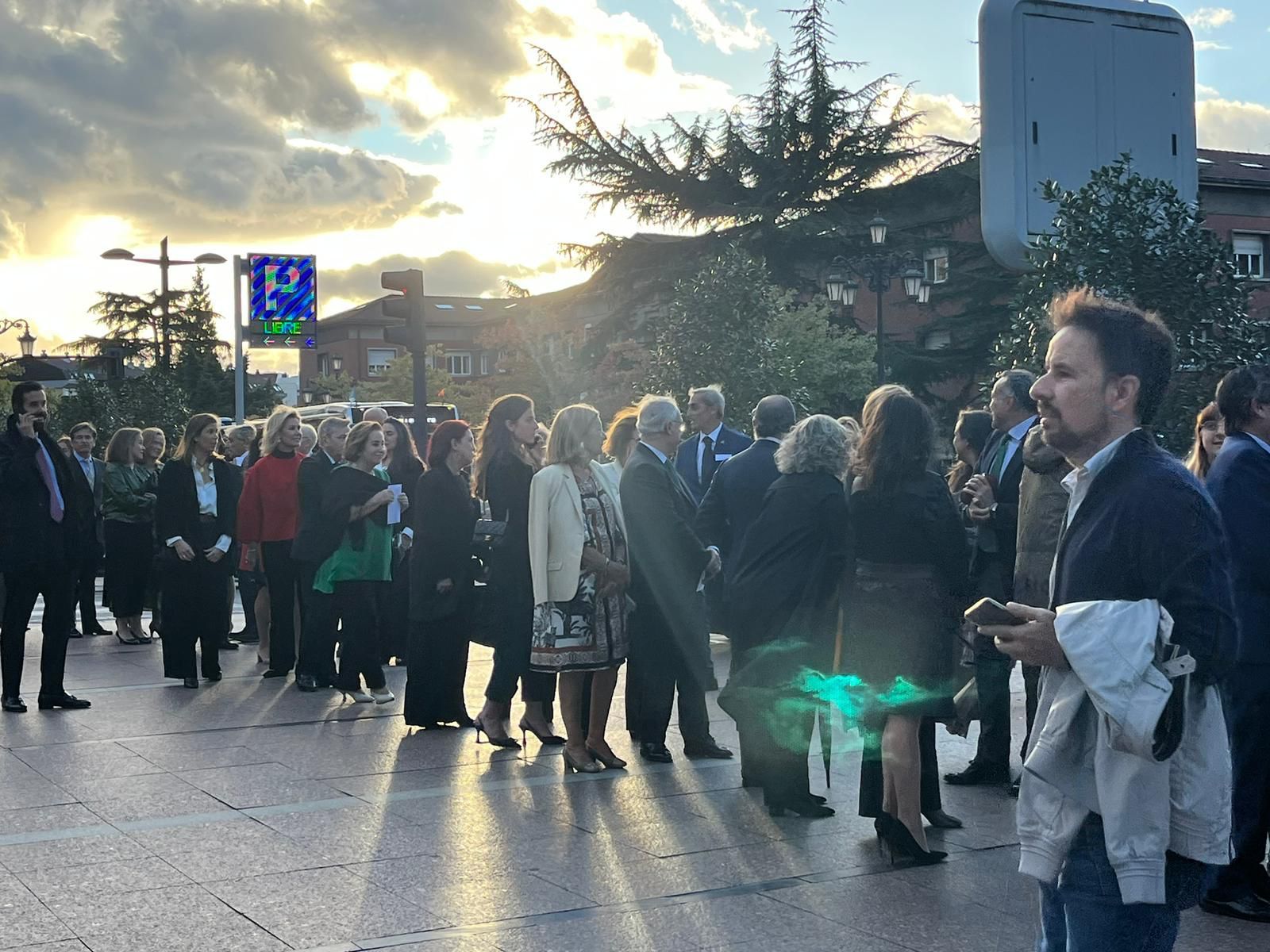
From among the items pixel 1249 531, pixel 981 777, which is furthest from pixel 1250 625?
pixel 981 777

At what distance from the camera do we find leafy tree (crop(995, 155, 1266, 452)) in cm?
1105

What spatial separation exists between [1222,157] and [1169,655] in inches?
2148

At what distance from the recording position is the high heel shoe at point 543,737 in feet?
29.0

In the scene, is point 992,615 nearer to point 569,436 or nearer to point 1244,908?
point 1244,908

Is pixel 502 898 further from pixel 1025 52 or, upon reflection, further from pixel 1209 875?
pixel 1025 52

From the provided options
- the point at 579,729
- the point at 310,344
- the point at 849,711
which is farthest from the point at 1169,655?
the point at 310,344

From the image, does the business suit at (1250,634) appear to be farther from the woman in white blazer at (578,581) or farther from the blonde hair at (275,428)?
the blonde hair at (275,428)

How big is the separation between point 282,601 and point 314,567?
128 centimetres

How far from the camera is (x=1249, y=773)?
17.9ft

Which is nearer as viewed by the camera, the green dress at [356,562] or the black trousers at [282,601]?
the green dress at [356,562]

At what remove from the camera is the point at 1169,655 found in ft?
9.12

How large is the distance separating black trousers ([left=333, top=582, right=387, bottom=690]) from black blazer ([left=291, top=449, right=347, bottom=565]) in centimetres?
28

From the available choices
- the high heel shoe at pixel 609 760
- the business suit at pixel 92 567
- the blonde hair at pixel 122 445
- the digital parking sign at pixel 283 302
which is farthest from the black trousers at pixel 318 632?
the digital parking sign at pixel 283 302

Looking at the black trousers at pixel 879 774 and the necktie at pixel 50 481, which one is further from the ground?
the necktie at pixel 50 481
